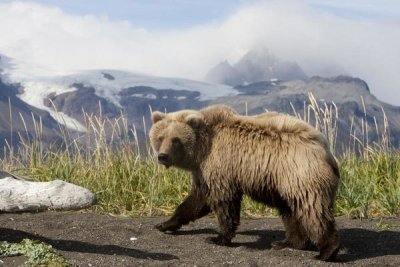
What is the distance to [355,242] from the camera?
7.63 meters

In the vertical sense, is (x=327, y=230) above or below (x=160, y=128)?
below

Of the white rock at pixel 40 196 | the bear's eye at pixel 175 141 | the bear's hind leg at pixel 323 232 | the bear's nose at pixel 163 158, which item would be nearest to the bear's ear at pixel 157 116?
the bear's eye at pixel 175 141

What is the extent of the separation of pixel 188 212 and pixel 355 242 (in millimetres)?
1656

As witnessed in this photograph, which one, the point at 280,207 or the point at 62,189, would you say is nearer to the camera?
the point at 280,207

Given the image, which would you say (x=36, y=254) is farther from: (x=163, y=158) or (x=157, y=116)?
(x=157, y=116)

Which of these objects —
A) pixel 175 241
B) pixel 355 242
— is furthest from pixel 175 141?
pixel 355 242

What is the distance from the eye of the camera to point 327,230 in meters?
6.77

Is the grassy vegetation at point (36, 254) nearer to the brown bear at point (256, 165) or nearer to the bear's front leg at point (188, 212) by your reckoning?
the brown bear at point (256, 165)

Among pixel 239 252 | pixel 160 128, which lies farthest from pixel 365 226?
pixel 160 128

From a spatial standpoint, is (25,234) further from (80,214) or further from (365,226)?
(365,226)

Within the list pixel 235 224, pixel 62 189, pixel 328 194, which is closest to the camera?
pixel 328 194

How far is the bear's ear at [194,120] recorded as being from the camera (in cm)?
736

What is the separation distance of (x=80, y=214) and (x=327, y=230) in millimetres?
3377

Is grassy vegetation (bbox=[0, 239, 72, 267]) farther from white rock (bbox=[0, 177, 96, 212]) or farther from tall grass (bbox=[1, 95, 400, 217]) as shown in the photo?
tall grass (bbox=[1, 95, 400, 217])
